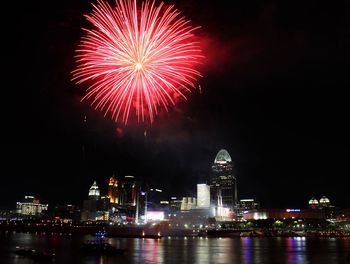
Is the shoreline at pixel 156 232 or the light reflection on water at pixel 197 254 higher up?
the shoreline at pixel 156 232

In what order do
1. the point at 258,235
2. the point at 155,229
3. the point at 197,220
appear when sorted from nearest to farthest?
the point at 155,229
the point at 258,235
the point at 197,220

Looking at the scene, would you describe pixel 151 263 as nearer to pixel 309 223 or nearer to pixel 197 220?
pixel 197 220

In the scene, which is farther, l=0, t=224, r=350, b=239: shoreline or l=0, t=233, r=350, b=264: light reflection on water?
l=0, t=224, r=350, b=239: shoreline

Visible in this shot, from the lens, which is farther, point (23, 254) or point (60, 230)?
A: point (60, 230)

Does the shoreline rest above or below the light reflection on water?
above

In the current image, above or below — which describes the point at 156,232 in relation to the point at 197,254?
above

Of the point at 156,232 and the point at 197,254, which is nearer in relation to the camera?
the point at 197,254

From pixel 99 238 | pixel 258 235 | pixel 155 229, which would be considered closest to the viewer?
pixel 99 238

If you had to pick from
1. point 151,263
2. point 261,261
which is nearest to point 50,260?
point 151,263

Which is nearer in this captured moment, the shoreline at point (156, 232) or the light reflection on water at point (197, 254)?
the light reflection on water at point (197, 254)

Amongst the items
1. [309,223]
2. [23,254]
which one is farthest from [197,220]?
[23,254]
